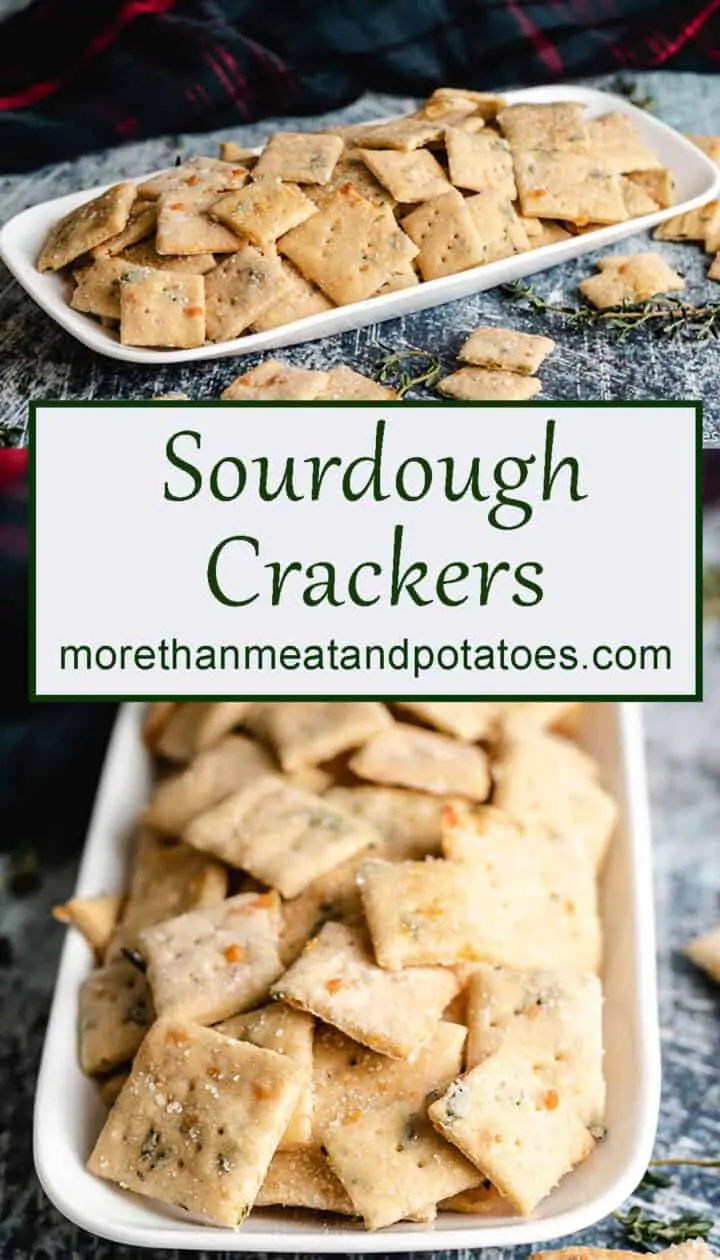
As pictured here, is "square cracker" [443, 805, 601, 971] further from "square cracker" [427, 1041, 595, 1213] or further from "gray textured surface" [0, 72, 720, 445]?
"gray textured surface" [0, 72, 720, 445]

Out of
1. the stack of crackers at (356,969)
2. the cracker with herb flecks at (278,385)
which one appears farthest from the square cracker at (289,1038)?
the cracker with herb flecks at (278,385)

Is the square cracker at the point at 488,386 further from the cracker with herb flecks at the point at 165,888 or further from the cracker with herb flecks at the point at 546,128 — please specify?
the cracker with herb flecks at the point at 165,888

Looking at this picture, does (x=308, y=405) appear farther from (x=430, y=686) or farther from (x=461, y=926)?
(x=461, y=926)

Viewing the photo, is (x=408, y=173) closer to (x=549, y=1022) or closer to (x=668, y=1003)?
(x=549, y=1022)

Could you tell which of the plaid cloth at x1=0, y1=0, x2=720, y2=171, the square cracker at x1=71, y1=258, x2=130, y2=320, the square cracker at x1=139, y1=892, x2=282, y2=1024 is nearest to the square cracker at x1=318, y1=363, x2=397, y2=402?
the square cracker at x1=71, y1=258, x2=130, y2=320

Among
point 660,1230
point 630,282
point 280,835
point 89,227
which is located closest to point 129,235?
point 89,227

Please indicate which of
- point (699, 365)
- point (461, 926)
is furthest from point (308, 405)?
point (461, 926)
